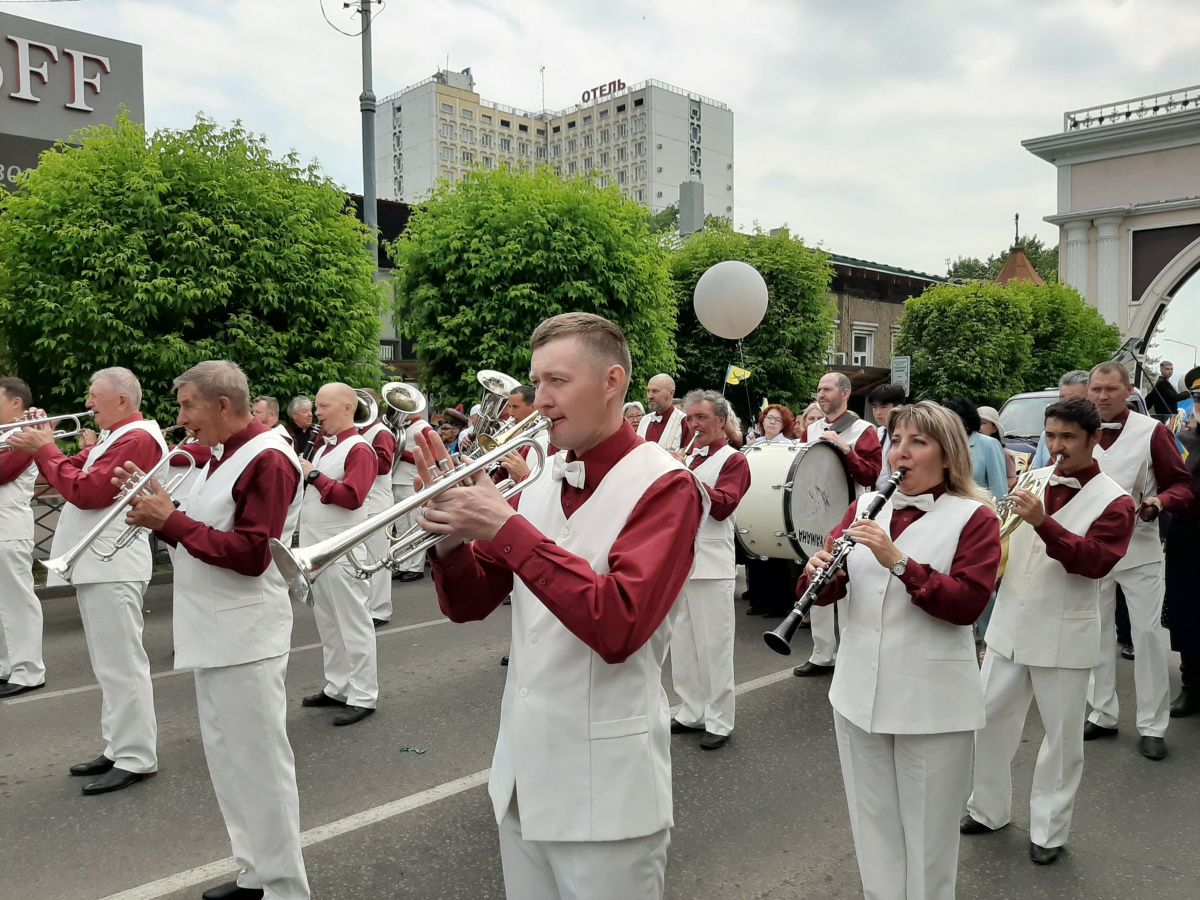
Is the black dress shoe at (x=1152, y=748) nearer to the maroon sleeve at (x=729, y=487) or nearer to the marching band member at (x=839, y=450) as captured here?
the marching band member at (x=839, y=450)

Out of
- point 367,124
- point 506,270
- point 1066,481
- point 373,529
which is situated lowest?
point 1066,481

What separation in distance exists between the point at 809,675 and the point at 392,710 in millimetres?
3045

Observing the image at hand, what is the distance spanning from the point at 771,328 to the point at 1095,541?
20.8m

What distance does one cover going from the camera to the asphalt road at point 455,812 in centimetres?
386

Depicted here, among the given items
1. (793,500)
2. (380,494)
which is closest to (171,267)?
(380,494)

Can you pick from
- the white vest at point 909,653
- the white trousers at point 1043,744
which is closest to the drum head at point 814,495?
the white trousers at point 1043,744

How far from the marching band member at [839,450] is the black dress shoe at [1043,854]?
8.46 feet

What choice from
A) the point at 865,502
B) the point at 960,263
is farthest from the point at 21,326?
the point at 960,263

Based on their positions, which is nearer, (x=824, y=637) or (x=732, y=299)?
(x=824, y=637)

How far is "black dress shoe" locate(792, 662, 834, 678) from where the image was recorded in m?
6.96

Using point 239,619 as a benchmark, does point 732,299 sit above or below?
above

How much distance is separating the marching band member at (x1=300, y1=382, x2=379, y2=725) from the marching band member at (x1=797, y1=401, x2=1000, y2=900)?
3.67m

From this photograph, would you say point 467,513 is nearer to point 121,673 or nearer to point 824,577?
point 824,577

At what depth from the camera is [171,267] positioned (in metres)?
10.5
